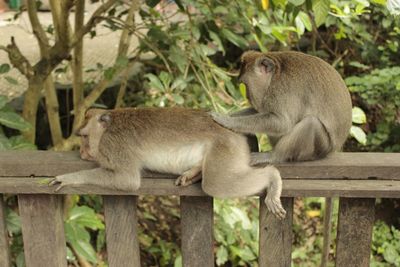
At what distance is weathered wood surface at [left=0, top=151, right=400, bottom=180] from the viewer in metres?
1.90

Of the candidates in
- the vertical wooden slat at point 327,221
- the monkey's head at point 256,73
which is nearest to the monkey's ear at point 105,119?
the monkey's head at point 256,73

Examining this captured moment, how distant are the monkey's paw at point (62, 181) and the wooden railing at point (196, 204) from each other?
0.02 m

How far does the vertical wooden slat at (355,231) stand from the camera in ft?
6.39

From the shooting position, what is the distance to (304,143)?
2.32 metres

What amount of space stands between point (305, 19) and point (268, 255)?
1.28 meters

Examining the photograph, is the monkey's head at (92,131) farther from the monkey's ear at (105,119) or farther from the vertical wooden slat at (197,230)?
the vertical wooden slat at (197,230)

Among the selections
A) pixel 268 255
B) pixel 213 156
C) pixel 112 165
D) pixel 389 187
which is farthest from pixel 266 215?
pixel 112 165

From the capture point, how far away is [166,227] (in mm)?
4582

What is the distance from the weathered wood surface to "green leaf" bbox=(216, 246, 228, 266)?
6.44ft

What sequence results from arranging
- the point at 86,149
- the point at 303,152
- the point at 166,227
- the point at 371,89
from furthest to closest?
the point at 371,89, the point at 166,227, the point at 303,152, the point at 86,149

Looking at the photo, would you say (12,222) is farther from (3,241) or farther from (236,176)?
(236,176)

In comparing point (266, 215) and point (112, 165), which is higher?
point (112, 165)

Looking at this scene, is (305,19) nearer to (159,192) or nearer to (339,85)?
(339,85)

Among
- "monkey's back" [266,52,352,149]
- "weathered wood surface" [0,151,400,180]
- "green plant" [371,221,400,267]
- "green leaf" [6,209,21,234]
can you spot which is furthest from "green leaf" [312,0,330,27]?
"green plant" [371,221,400,267]
